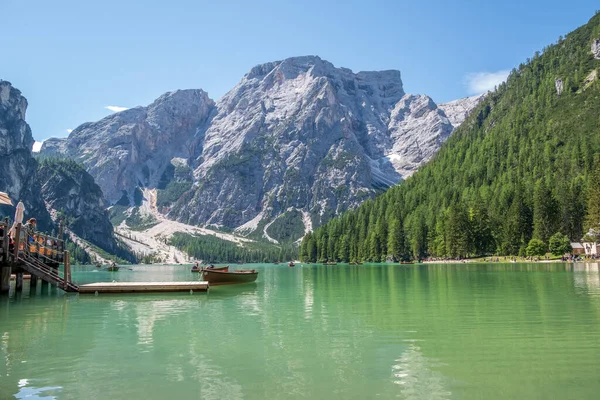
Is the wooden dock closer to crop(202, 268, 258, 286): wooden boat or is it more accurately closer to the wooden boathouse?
the wooden boathouse

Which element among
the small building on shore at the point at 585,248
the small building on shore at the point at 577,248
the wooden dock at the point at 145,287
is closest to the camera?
the wooden dock at the point at 145,287

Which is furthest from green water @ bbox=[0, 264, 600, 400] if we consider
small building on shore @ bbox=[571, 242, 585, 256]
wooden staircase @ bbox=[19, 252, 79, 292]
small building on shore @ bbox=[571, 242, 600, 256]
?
small building on shore @ bbox=[571, 242, 585, 256]

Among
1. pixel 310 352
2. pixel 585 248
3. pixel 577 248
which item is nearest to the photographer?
pixel 310 352

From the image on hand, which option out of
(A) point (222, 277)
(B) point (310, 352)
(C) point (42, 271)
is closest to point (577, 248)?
(A) point (222, 277)

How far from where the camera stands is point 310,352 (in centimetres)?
1827

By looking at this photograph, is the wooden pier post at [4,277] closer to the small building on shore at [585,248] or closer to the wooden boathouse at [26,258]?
the wooden boathouse at [26,258]

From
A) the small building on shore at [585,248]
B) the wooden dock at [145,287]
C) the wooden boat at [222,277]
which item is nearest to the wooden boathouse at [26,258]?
the wooden dock at [145,287]

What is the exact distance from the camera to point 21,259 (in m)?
41.9

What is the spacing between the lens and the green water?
523 inches

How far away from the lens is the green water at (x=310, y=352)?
13289mm

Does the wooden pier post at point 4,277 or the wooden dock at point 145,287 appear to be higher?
the wooden pier post at point 4,277

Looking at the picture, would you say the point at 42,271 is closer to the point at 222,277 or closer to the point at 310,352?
the point at 222,277

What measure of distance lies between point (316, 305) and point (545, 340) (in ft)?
61.4

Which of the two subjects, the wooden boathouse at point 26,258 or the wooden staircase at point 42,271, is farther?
the wooden staircase at point 42,271
